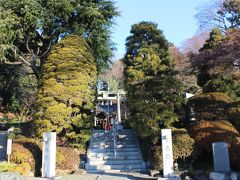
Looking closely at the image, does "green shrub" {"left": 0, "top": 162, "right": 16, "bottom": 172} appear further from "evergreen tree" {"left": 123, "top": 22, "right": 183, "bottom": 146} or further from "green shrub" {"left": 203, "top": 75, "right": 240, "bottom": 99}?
"green shrub" {"left": 203, "top": 75, "right": 240, "bottom": 99}

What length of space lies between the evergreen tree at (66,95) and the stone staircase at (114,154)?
0.96m

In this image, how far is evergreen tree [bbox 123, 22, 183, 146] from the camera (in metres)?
13.1

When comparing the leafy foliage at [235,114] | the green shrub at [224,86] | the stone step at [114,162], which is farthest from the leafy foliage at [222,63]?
the stone step at [114,162]

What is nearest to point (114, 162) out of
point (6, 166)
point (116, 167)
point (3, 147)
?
point (116, 167)

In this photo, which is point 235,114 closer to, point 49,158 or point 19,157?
point 49,158

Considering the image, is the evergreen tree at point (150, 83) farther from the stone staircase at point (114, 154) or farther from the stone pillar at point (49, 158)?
the stone pillar at point (49, 158)

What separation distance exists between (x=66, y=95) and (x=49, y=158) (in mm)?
3847

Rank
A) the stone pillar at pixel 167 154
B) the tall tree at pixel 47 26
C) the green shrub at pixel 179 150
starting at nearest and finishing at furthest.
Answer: the stone pillar at pixel 167 154
the green shrub at pixel 179 150
the tall tree at pixel 47 26

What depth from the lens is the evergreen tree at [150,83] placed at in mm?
13055

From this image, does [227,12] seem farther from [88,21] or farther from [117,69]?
[117,69]

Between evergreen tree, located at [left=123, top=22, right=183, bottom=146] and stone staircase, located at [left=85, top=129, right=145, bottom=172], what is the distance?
107 cm

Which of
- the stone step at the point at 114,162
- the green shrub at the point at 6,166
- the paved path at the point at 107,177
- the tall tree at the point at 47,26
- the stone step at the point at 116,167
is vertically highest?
the tall tree at the point at 47,26

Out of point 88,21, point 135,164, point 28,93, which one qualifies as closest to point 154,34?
point 88,21

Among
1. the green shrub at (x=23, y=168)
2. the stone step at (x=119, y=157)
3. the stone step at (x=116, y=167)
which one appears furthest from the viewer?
the stone step at (x=119, y=157)
